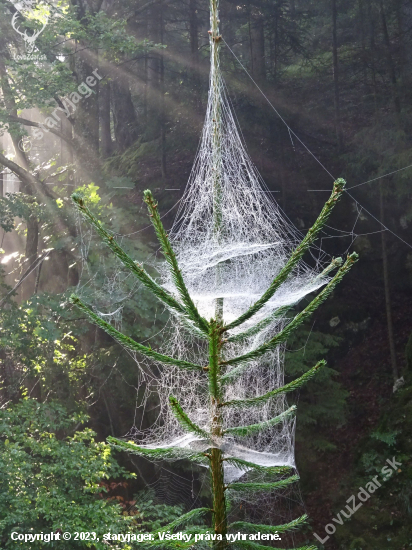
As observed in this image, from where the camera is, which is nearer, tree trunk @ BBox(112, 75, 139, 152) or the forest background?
the forest background

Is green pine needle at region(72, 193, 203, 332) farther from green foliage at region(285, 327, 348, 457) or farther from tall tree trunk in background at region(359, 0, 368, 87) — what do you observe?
tall tree trunk in background at region(359, 0, 368, 87)

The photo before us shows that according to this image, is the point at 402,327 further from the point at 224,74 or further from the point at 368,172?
the point at 224,74

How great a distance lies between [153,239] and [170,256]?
9.08 metres

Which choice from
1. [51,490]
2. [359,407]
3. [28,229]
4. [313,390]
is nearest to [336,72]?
[313,390]

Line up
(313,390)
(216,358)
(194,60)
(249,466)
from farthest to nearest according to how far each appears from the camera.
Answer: (194,60) → (313,390) → (249,466) → (216,358)

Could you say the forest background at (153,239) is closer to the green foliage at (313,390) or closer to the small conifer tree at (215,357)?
the green foliage at (313,390)

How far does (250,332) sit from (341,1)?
12596mm

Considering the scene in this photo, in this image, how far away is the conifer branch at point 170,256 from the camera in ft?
4.04

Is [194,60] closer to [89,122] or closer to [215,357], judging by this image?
[89,122]

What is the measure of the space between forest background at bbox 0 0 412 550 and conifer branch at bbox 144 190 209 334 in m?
4.13

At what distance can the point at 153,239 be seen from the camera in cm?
1027

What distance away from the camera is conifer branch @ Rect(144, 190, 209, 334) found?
4.04ft

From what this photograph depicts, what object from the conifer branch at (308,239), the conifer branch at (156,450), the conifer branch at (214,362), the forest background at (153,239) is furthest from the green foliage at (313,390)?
the conifer branch at (308,239)

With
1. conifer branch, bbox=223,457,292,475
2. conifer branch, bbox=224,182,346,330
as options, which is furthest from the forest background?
conifer branch, bbox=224,182,346,330
